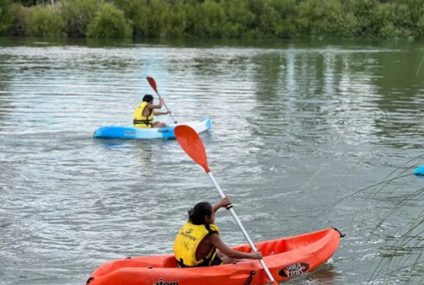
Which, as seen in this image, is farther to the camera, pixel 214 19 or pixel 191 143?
pixel 214 19

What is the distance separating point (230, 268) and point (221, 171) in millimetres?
6522

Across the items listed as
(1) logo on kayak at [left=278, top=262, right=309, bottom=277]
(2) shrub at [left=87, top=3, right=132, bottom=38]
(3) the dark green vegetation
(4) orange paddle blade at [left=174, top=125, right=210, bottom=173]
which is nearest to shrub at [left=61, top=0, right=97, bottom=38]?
(3) the dark green vegetation

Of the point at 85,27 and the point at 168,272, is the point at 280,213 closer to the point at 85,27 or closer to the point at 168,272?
the point at 168,272

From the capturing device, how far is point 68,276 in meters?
8.48

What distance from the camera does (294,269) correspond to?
805 cm

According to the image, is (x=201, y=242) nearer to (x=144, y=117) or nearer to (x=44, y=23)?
(x=144, y=117)

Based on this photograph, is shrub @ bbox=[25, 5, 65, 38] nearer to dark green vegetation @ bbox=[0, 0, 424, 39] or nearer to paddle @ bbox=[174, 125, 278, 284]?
dark green vegetation @ bbox=[0, 0, 424, 39]

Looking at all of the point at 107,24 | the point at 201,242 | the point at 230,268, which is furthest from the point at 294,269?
the point at 107,24

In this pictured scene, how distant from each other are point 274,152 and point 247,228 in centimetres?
550

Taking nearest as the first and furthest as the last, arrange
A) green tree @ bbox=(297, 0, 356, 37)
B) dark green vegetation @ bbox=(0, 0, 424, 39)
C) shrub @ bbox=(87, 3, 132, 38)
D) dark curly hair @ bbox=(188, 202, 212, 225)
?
dark curly hair @ bbox=(188, 202, 212, 225) < shrub @ bbox=(87, 3, 132, 38) < dark green vegetation @ bbox=(0, 0, 424, 39) < green tree @ bbox=(297, 0, 356, 37)

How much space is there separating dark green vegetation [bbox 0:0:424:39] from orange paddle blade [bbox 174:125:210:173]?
58.9 m

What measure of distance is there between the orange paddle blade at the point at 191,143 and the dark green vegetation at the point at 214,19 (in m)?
58.9

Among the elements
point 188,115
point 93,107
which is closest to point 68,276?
point 188,115

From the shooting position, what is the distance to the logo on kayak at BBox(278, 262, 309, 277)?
792cm
